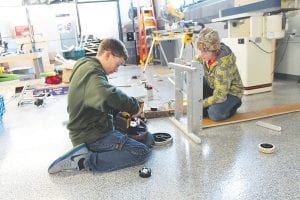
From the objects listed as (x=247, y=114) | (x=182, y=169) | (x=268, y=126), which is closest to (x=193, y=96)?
(x=182, y=169)

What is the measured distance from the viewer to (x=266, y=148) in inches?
79.0

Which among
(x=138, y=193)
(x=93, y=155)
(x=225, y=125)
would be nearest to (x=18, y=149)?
(x=93, y=155)

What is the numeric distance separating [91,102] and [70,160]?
0.46 meters

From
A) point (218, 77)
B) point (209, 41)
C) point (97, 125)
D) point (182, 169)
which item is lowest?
point (182, 169)

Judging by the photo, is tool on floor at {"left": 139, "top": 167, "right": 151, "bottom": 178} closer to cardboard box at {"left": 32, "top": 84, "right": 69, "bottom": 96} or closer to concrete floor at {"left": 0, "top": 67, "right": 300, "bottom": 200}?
concrete floor at {"left": 0, "top": 67, "right": 300, "bottom": 200}

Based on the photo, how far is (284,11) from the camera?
3568 mm

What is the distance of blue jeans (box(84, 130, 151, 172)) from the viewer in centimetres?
189

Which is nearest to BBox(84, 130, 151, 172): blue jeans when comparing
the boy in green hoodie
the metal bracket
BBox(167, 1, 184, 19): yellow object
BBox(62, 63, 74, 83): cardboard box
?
the boy in green hoodie

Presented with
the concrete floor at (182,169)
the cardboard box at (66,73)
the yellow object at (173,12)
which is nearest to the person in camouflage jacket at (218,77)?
the concrete floor at (182,169)

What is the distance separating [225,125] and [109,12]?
324 inches

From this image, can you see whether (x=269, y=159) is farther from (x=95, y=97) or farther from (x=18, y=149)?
(x=18, y=149)

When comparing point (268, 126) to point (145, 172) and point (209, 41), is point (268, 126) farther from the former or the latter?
point (145, 172)

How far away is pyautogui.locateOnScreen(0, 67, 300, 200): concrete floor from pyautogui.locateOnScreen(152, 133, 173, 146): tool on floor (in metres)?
0.05

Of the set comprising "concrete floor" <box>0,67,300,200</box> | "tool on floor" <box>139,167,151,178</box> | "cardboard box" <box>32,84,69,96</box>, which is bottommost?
"concrete floor" <box>0,67,300,200</box>
